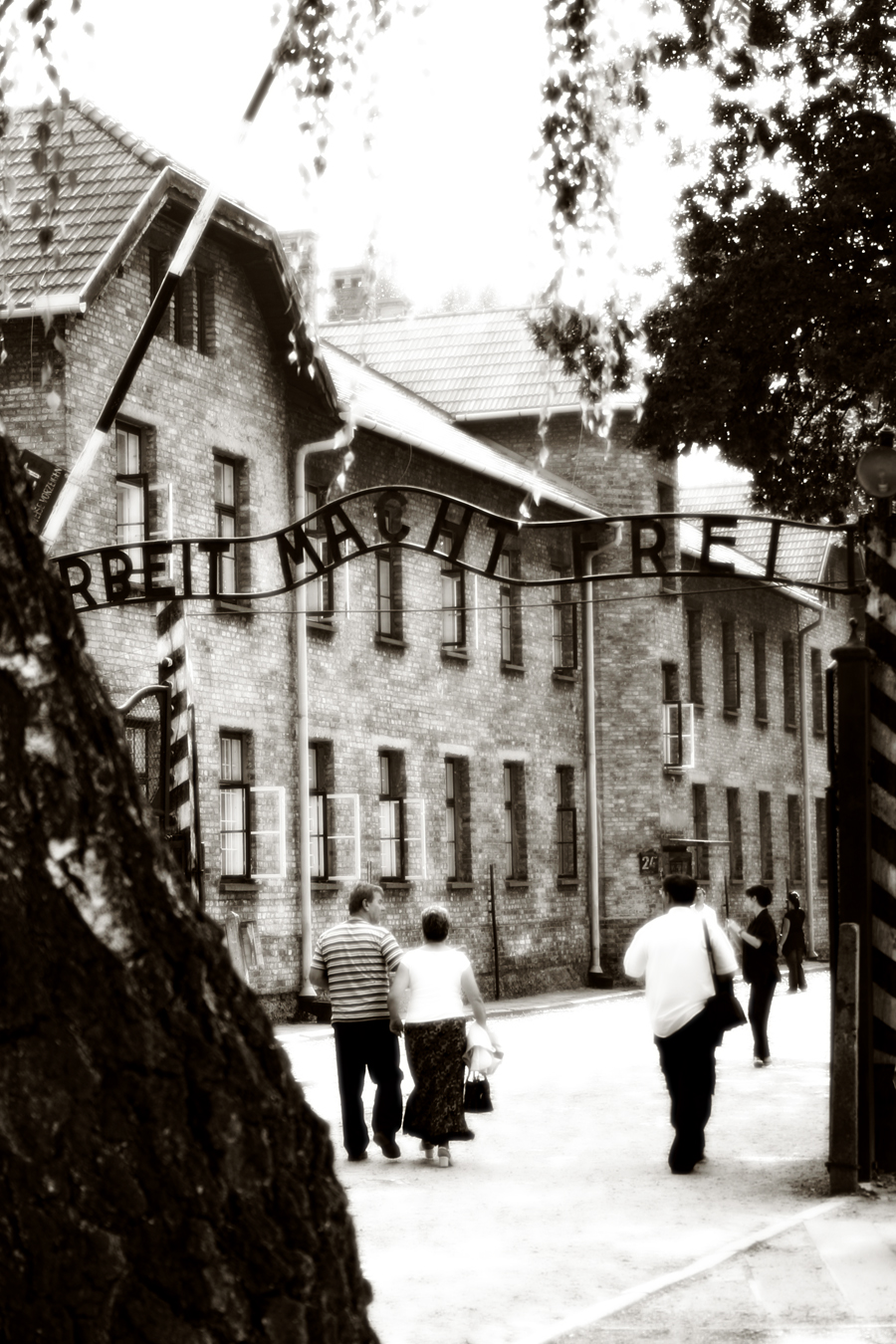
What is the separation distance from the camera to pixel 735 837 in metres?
48.2

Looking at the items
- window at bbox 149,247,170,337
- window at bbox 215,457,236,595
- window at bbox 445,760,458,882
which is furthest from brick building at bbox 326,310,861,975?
window at bbox 149,247,170,337

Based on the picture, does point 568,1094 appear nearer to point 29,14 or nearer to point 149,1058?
point 29,14

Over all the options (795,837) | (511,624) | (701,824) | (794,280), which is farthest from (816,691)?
(794,280)

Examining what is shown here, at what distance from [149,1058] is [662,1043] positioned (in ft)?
34.4

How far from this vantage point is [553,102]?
634cm

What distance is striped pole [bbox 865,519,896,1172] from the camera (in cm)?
1166

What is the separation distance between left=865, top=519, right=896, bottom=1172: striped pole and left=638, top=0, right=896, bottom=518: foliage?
7075 mm

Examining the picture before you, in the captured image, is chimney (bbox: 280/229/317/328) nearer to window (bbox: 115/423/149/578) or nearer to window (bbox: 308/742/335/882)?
window (bbox: 115/423/149/578)

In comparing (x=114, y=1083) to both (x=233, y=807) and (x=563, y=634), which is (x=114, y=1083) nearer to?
(x=233, y=807)

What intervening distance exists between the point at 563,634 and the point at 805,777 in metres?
15.5

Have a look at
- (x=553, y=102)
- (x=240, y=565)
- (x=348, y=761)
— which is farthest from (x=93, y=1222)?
(x=348, y=761)

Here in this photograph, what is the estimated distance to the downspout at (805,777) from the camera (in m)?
51.6

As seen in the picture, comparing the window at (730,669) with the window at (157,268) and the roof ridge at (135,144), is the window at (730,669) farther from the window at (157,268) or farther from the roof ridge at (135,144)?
the roof ridge at (135,144)

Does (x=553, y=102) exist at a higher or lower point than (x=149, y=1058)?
higher
